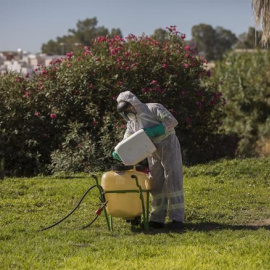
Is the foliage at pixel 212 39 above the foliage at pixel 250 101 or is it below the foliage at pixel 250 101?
above

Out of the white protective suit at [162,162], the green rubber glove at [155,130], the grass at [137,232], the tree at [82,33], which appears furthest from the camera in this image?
the tree at [82,33]

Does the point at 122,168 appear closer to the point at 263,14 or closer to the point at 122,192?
the point at 122,192

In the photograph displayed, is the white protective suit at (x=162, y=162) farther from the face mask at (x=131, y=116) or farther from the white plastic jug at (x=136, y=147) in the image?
the white plastic jug at (x=136, y=147)

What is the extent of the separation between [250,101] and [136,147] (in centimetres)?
1483

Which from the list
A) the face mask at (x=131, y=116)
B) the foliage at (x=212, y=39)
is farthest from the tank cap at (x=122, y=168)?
the foliage at (x=212, y=39)

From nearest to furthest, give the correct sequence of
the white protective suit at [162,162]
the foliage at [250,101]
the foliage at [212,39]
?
1. the white protective suit at [162,162]
2. the foliage at [250,101]
3. the foliage at [212,39]

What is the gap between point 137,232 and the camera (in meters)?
7.92

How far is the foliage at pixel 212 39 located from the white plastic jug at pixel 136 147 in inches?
2501

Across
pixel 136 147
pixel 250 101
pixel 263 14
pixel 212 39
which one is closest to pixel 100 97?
pixel 263 14

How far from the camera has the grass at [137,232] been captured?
6.52m

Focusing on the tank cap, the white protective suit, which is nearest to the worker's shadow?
the white protective suit

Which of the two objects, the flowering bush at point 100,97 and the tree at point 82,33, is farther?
the tree at point 82,33

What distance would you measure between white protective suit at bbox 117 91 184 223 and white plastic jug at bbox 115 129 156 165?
13.1 inches

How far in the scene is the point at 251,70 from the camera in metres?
22.8
